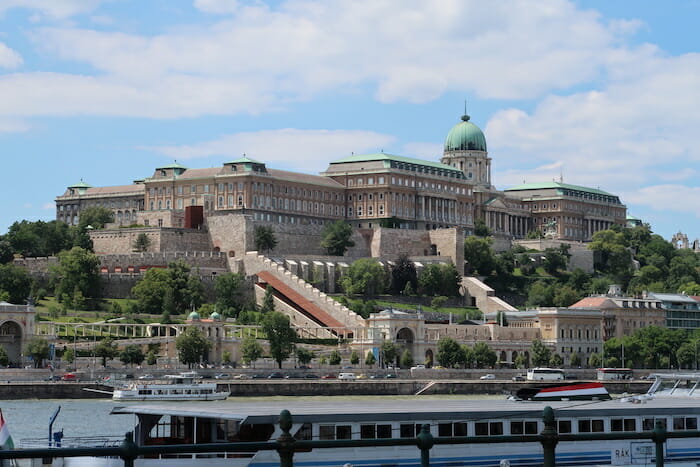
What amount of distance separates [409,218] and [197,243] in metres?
29.0

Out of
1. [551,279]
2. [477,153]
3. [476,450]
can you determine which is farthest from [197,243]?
[476,450]

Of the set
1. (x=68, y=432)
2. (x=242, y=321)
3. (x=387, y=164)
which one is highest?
(x=387, y=164)

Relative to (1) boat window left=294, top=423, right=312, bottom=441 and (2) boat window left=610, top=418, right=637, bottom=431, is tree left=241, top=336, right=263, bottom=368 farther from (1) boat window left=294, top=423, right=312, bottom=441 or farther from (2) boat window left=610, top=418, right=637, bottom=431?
(1) boat window left=294, top=423, right=312, bottom=441

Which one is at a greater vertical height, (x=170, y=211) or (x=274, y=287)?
(x=170, y=211)

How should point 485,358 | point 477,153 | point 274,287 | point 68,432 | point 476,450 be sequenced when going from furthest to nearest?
1. point 477,153
2. point 274,287
3. point 485,358
4. point 68,432
5. point 476,450

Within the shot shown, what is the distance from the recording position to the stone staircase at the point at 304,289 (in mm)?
121181

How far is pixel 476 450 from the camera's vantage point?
1237 inches

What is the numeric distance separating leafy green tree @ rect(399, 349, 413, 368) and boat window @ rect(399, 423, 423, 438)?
3251 inches

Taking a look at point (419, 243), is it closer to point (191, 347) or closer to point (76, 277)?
point (76, 277)

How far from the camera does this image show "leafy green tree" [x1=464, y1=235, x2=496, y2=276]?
5851 inches

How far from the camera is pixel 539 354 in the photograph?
121 m

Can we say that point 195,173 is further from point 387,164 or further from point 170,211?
point 387,164

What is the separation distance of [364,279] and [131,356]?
37.4 meters

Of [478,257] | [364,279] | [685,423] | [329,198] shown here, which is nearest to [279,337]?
[364,279]
